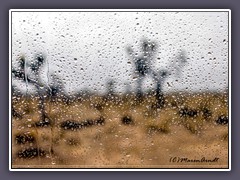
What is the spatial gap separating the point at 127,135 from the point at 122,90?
0.27m

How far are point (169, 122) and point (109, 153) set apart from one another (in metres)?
0.40

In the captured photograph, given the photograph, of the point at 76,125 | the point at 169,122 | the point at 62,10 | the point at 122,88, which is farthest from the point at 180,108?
the point at 62,10

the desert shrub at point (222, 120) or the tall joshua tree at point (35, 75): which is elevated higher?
the tall joshua tree at point (35, 75)

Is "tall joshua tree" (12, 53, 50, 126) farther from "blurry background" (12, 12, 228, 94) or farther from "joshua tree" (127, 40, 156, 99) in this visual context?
"joshua tree" (127, 40, 156, 99)

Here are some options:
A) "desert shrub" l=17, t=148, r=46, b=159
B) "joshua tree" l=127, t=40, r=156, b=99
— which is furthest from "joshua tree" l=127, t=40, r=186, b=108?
"desert shrub" l=17, t=148, r=46, b=159

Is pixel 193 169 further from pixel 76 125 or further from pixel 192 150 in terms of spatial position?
pixel 76 125

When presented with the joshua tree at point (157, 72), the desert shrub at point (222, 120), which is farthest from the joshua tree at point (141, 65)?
the desert shrub at point (222, 120)

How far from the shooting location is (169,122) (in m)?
3.17

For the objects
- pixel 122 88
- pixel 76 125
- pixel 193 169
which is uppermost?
pixel 122 88

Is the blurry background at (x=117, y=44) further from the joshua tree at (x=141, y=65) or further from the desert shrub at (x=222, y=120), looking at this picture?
the desert shrub at (x=222, y=120)

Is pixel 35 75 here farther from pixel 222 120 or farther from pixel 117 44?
pixel 222 120

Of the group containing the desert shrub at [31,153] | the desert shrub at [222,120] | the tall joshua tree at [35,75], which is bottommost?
the desert shrub at [31,153]

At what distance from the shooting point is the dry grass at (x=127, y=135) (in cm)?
316

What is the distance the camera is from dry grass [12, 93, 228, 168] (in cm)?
316
